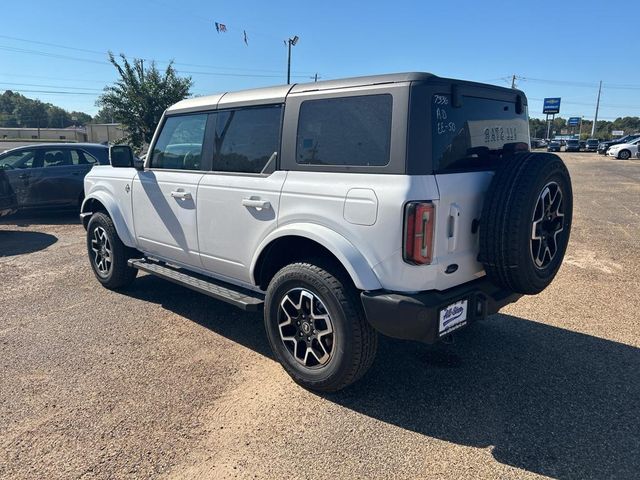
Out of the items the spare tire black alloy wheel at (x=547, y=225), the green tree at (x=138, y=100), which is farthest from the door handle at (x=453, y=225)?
the green tree at (x=138, y=100)

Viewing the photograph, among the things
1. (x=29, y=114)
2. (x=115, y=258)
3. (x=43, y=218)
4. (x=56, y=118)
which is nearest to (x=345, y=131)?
(x=115, y=258)

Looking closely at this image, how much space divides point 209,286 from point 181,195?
2.76ft

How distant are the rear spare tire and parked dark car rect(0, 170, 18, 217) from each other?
342 inches

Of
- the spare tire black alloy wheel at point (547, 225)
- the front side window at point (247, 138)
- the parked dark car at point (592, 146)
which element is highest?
the parked dark car at point (592, 146)

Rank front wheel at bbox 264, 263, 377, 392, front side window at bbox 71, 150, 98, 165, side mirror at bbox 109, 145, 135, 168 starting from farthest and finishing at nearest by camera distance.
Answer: front side window at bbox 71, 150, 98, 165 < side mirror at bbox 109, 145, 135, 168 < front wheel at bbox 264, 263, 377, 392

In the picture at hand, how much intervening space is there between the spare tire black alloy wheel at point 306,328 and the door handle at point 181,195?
141cm

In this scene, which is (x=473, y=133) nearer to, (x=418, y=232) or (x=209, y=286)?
(x=418, y=232)

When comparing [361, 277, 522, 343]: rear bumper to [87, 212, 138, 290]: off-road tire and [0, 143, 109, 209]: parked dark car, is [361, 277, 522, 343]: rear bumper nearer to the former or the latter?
[87, 212, 138, 290]: off-road tire

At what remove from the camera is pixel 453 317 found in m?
2.82

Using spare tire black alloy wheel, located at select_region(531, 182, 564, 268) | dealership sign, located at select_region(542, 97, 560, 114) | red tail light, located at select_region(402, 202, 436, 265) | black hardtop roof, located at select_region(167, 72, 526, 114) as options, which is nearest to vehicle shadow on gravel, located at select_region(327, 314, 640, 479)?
spare tire black alloy wheel, located at select_region(531, 182, 564, 268)

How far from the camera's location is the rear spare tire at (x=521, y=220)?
2.77 metres

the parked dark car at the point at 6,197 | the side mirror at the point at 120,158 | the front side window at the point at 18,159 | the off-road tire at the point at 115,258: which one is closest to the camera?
the side mirror at the point at 120,158

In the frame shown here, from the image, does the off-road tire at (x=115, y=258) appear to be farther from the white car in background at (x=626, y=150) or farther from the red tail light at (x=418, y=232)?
the white car in background at (x=626, y=150)

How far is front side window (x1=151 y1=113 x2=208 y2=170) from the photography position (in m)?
4.11
